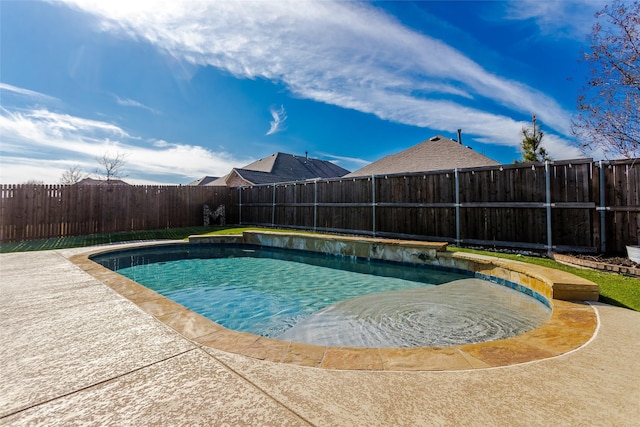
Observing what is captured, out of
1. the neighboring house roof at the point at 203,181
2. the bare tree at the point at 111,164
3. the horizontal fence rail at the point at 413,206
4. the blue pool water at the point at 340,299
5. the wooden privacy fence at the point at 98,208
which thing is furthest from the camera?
the neighboring house roof at the point at 203,181

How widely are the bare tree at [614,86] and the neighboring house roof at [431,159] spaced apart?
5.76 metres

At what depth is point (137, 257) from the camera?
25.1ft

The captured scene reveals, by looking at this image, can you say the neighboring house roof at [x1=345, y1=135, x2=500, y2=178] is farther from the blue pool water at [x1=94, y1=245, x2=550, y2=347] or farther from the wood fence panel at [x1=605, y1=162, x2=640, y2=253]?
the blue pool water at [x1=94, y1=245, x2=550, y2=347]

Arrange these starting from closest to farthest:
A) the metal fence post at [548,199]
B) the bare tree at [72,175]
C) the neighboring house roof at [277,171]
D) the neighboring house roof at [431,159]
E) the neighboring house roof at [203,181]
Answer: the metal fence post at [548,199], the neighboring house roof at [431,159], the neighboring house roof at [277,171], the bare tree at [72,175], the neighboring house roof at [203,181]

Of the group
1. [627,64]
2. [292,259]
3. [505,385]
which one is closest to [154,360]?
Result: [505,385]

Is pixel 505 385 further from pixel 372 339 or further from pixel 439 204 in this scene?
pixel 439 204

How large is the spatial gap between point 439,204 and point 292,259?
413 cm

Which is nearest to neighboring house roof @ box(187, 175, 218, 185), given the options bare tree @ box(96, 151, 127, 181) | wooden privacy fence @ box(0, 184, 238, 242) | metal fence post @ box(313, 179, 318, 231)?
bare tree @ box(96, 151, 127, 181)

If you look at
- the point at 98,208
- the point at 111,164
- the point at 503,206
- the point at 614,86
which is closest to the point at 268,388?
the point at 503,206

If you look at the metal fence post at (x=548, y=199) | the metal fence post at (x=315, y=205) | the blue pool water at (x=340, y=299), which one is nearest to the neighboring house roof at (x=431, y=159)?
the metal fence post at (x=315, y=205)

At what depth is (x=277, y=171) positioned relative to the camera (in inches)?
937

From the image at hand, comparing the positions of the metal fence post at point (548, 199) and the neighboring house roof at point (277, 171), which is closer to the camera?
the metal fence post at point (548, 199)

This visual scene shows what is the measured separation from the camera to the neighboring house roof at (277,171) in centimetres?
2108

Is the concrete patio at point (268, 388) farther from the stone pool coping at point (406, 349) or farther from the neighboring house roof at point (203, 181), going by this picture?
the neighboring house roof at point (203, 181)
